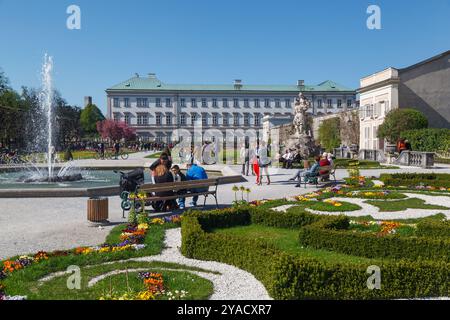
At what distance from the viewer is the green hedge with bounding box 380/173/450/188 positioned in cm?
1604

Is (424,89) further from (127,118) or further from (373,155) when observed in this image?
(127,118)

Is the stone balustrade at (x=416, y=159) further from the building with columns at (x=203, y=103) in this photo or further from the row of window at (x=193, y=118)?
the row of window at (x=193, y=118)

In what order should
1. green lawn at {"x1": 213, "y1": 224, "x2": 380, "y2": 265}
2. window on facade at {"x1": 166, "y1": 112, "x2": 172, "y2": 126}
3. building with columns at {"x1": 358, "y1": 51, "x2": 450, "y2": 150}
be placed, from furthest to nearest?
1. window on facade at {"x1": 166, "y1": 112, "x2": 172, "y2": 126}
2. building with columns at {"x1": 358, "y1": 51, "x2": 450, "y2": 150}
3. green lawn at {"x1": 213, "y1": 224, "x2": 380, "y2": 265}

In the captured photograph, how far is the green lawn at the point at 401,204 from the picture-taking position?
11.4 metres

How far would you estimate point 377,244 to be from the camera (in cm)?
676

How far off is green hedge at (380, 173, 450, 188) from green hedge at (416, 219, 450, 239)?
863 centimetres

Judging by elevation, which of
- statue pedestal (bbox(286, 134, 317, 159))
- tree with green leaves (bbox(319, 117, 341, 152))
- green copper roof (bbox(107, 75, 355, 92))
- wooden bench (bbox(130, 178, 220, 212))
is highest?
green copper roof (bbox(107, 75, 355, 92))

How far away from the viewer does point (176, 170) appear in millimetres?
12094

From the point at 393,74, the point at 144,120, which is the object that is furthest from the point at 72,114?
the point at 393,74

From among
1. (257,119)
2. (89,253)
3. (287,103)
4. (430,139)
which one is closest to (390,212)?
(89,253)

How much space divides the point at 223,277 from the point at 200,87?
91557mm

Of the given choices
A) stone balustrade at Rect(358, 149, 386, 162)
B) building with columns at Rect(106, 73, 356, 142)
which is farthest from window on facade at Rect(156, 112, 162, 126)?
stone balustrade at Rect(358, 149, 386, 162)

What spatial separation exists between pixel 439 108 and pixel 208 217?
38521mm

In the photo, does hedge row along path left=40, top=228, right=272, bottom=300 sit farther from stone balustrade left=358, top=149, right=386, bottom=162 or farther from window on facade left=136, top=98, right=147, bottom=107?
window on facade left=136, top=98, right=147, bottom=107
